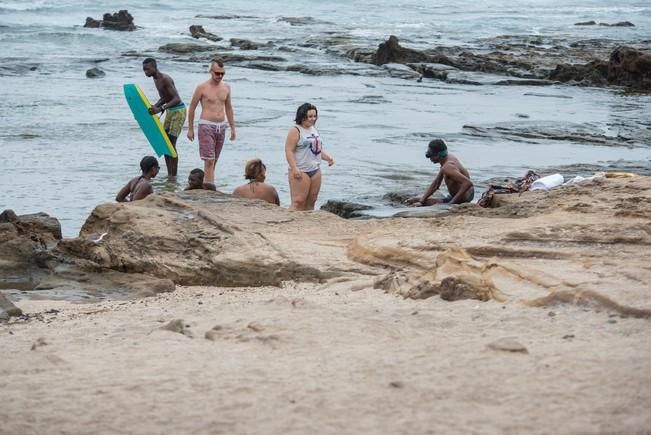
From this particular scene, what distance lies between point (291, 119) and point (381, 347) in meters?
13.1

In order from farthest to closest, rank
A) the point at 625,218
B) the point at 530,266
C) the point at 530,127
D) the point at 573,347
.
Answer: the point at 530,127, the point at 625,218, the point at 530,266, the point at 573,347

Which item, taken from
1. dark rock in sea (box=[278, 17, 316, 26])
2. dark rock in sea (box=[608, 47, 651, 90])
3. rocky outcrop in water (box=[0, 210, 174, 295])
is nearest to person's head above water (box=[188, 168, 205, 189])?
rocky outcrop in water (box=[0, 210, 174, 295])

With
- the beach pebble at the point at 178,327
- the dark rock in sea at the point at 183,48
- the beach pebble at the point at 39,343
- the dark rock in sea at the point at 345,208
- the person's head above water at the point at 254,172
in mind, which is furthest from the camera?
the dark rock in sea at the point at 183,48

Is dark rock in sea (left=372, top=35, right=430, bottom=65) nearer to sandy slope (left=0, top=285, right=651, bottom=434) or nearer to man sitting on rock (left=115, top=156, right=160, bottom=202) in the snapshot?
man sitting on rock (left=115, top=156, right=160, bottom=202)

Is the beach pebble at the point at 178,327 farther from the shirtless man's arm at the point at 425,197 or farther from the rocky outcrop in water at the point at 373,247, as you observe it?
the shirtless man's arm at the point at 425,197

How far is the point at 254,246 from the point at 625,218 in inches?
101

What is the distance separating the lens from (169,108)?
12.6 meters

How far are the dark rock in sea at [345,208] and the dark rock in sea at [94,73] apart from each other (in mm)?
14984

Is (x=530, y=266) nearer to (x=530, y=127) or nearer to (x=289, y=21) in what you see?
(x=530, y=127)

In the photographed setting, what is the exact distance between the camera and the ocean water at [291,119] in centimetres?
1241

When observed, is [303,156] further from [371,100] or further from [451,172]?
[371,100]

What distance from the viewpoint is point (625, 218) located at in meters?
7.25

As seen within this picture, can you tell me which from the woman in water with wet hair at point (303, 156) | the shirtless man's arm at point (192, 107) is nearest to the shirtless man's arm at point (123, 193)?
the shirtless man's arm at point (192, 107)

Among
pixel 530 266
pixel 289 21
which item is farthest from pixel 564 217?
pixel 289 21
